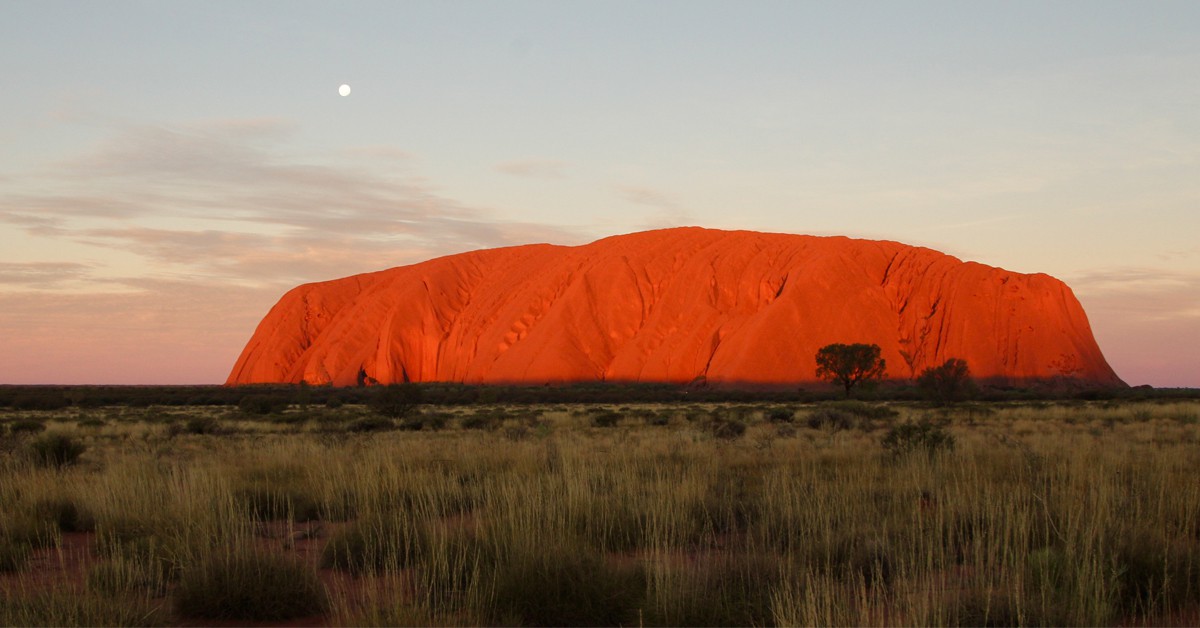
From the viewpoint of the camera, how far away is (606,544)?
726 cm

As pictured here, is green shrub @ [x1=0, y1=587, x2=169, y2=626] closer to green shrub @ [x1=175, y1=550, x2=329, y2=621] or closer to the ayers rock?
green shrub @ [x1=175, y1=550, x2=329, y2=621]

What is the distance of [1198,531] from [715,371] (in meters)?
62.3

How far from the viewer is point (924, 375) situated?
137 feet

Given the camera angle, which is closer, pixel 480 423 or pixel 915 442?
pixel 915 442

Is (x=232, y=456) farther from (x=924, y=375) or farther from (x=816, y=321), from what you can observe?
(x=816, y=321)

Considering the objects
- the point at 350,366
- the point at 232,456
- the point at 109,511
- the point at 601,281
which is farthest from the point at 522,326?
the point at 109,511

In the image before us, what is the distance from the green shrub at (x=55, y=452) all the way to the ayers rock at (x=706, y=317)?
55.8 m

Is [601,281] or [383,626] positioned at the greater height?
[601,281]

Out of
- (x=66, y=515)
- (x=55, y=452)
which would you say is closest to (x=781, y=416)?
(x=55, y=452)

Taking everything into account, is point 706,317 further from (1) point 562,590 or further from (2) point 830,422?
(1) point 562,590

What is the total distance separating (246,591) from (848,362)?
5253 cm

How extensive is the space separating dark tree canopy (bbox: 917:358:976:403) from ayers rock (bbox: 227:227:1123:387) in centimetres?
2538

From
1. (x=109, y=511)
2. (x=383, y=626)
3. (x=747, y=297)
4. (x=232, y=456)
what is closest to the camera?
(x=383, y=626)

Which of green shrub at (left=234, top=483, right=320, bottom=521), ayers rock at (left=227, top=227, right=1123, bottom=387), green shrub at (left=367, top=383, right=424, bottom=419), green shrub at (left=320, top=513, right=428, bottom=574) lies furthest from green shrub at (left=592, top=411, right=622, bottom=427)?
ayers rock at (left=227, top=227, right=1123, bottom=387)
